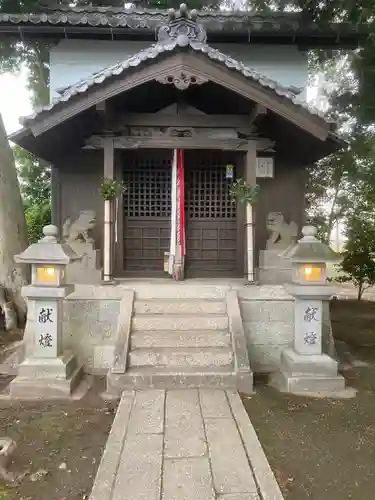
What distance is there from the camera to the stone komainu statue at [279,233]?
8.55 meters

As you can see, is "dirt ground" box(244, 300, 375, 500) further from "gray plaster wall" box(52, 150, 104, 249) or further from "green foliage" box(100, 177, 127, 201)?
"gray plaster wall" box(52, 150, 104, 249)

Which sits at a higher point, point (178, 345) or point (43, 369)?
point (178, 345)

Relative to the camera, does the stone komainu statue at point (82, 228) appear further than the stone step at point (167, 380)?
Yes

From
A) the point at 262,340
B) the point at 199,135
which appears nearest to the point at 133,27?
the point at 199,135

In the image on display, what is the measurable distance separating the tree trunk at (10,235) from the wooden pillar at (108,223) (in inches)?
122

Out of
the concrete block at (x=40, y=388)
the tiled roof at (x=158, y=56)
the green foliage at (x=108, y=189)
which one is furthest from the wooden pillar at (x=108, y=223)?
the concrete block at (x=40, y=388)

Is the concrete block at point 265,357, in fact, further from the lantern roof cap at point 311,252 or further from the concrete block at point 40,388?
the concrete block at point 40,388

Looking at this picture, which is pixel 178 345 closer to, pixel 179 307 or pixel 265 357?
pixel 179 307

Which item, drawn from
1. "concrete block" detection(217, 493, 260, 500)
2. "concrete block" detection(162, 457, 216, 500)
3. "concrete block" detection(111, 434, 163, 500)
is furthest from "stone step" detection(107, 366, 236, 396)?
"concrete block" detection(217, 493, 260, 500)

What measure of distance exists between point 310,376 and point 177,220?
390 centimetres

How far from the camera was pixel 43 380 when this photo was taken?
5.66 metres

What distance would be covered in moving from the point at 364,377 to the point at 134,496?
14.8 ft

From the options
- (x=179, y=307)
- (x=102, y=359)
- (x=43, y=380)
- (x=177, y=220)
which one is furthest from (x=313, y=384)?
(x=177, y=220)

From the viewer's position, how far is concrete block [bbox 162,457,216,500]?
11.0ft
